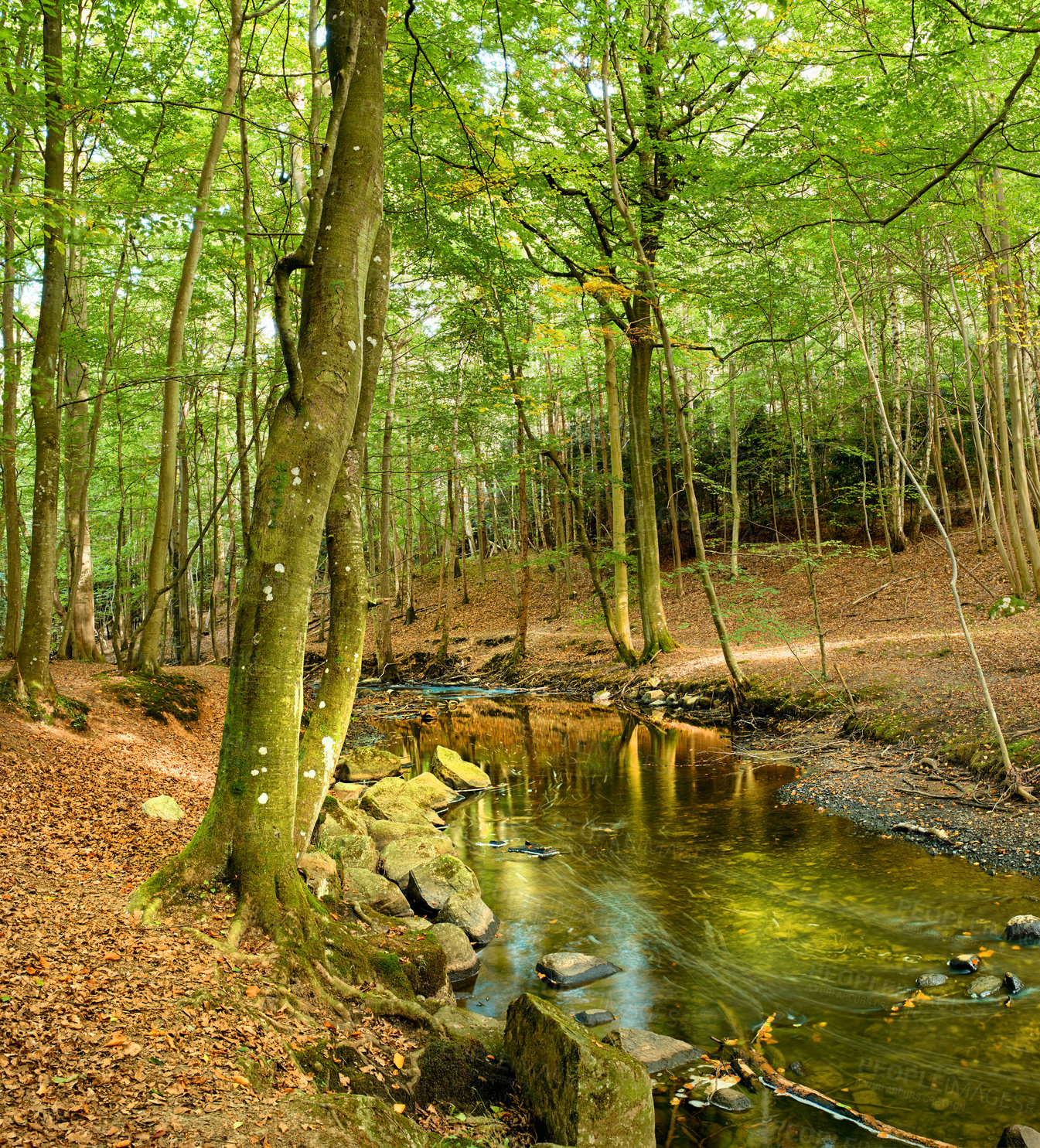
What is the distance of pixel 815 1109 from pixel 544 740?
398 inches

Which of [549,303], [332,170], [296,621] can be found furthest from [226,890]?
[549,303]

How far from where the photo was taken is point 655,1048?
4.39m

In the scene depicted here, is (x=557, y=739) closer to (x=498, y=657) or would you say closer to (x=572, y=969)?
(x=572, y=969)

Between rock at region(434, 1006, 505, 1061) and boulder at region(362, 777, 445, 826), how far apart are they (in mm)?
4170

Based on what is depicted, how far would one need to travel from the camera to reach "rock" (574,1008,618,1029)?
4.76m

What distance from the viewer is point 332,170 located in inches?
181

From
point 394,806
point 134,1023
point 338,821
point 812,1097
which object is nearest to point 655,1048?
point 812,1097

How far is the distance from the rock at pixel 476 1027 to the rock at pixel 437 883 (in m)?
1.89

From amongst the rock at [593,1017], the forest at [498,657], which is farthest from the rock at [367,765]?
the rock at [593,1017]

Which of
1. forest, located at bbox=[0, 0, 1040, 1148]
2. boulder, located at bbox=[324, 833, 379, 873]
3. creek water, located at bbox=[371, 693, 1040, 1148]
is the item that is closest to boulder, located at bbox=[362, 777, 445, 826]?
forest, located at bbox=[0, 0, 1040, 1148]

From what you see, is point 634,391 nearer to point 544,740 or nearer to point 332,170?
point 544,740

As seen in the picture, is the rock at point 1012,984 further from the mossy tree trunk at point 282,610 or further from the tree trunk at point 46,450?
the tree trunk at point 46,450

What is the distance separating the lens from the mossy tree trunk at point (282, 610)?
3.97 meters

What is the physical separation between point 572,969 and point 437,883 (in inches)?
62.2
